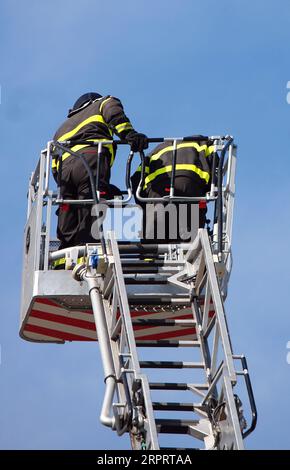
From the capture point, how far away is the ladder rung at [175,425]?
14.8 m

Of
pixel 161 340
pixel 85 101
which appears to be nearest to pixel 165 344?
pixel 161 340

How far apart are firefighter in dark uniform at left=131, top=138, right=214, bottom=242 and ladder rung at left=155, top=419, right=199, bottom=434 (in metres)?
3.24

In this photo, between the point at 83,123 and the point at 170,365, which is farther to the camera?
the point at 83,123

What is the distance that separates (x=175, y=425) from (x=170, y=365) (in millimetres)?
779

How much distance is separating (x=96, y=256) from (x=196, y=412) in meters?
2.34

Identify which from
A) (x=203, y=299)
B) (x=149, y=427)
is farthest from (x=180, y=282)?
(x=149, y=427)

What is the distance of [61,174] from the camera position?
17672 millimetres

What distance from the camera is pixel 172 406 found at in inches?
589

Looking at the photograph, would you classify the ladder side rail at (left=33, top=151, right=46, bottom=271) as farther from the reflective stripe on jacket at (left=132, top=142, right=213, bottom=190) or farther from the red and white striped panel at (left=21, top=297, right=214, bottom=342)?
the reflective stripe on jacket at (left=132, top=142, right=213, bottom=190)

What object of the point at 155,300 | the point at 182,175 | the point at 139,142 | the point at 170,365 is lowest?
the point at 170,365

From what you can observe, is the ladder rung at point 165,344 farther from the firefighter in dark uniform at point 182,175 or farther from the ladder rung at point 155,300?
the firefighter in dark uniform at point 182,175

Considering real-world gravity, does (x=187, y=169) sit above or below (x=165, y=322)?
above

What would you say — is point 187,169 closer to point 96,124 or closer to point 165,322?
point 96,124

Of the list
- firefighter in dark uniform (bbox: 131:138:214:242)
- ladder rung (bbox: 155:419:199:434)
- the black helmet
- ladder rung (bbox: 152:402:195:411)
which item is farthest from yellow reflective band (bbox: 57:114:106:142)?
ladder rung (bbox: 155:419:199:434)
